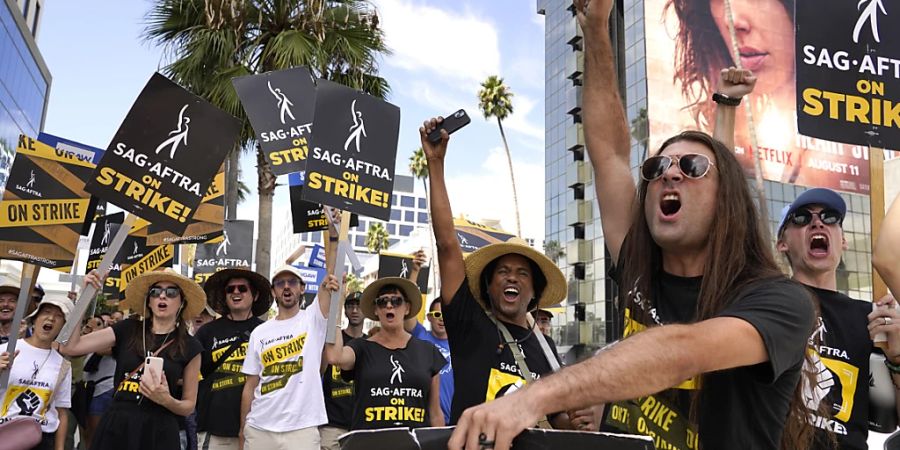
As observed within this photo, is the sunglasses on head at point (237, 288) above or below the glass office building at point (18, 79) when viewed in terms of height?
below

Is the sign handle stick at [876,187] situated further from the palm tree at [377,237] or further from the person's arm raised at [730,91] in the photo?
the palm tree at [377,237]

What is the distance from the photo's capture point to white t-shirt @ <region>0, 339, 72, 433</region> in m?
5.75

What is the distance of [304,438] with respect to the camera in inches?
227

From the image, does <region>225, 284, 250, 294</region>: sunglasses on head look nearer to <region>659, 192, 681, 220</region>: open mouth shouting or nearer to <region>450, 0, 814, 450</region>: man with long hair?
<region>450, 0, 814, 450</region>: man with long hair

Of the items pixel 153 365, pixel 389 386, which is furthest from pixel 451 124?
pixel 389 386

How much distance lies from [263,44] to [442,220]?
988cm

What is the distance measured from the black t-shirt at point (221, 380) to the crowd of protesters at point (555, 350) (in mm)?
17

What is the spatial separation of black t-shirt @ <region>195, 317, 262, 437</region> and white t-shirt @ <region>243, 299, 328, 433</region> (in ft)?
1.49

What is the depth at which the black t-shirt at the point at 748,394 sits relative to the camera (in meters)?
1.51

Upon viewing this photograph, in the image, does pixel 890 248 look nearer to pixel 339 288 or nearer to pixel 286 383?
pixel 339 288

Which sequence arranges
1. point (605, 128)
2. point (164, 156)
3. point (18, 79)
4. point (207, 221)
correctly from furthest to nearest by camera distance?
point (18, 79), point (207, 221), point (164, 156), point (605, 128)

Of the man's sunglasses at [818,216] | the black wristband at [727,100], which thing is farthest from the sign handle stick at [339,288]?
the black wristband at [727,100]

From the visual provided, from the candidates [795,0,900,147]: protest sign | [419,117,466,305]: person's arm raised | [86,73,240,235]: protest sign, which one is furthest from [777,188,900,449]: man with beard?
[86,73,240,235]: protest sign

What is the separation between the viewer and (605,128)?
8.52 ft
